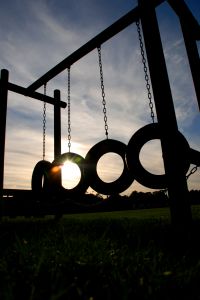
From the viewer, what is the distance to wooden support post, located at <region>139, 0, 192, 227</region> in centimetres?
384

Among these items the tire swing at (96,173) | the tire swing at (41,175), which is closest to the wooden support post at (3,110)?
the tire swing at (41,175)

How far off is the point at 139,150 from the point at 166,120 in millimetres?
682

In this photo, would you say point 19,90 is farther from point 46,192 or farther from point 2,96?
point 46,192

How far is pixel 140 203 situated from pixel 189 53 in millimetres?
3833

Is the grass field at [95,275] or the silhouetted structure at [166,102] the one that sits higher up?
the silhouetted structure at [166,102]

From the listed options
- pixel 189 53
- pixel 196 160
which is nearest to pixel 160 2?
pixel 189 53

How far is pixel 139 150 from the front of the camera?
441 centimetres

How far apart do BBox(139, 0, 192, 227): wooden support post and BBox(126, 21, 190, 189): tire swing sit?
0.10 meters

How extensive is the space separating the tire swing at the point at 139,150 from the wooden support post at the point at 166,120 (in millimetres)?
95

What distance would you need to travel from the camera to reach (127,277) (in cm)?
185

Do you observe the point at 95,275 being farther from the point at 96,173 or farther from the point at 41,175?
the point at 41,175

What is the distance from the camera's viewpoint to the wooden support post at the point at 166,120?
3.84 m

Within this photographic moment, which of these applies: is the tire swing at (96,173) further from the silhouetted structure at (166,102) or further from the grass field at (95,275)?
the grass field at (95,275)

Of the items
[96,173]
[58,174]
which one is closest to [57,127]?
[58,174]
